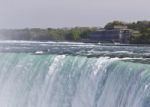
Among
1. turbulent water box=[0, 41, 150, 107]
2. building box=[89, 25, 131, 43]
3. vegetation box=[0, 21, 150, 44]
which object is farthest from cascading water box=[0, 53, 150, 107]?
vegetation box=[0, 21, 150, 44]

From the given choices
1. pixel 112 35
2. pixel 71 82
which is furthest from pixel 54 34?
pixel 71 82

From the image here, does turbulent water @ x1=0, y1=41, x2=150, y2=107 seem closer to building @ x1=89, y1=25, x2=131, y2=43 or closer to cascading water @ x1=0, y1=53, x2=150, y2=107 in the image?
cascading water @ x1=0, y1=53, x2=150, y2=107

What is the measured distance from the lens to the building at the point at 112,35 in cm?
6625

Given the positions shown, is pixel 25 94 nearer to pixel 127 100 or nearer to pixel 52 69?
pixel 52 69

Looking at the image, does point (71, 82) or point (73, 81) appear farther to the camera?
point (71, 82)

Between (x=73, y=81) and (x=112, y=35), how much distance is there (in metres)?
55.8

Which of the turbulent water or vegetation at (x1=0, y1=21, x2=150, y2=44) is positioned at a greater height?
the turbulent water

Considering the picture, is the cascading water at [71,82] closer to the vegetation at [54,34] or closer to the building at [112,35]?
the building at [112,35]

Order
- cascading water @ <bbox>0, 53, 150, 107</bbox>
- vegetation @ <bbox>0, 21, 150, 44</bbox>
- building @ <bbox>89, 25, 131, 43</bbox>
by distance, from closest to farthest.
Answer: cascading water @ <bbox>0, 53, 150, 107</bbox> → building @ <bbox>89, 25, 131, 43</bbox> → vegetation @ <bbox>0, 21, 150, 44</bbox>

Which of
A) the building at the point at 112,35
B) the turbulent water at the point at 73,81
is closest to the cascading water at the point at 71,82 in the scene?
the turbulent water at the point at 73,81

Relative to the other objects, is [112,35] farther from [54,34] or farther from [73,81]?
[73,81]

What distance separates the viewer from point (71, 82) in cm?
1752

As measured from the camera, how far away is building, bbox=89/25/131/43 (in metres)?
66.2

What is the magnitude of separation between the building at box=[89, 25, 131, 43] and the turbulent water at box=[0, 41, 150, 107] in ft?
140
